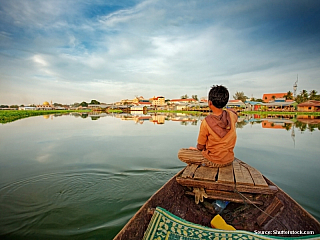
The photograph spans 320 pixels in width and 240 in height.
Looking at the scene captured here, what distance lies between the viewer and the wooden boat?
1.77 metres

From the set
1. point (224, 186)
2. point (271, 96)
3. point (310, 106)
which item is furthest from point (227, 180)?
point (271, 96)

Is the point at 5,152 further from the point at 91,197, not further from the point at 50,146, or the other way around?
the point at 91,197

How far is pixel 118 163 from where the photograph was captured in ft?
15.9

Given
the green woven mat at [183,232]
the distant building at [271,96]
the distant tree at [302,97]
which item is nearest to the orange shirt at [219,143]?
the green woven mat at [183,232]

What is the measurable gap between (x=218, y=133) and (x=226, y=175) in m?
0.48

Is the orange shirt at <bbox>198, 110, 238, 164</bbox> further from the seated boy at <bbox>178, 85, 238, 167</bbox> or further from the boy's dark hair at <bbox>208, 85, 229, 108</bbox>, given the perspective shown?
the boy's dark hair at <bbox>208, 85, 229, 108</bbox>

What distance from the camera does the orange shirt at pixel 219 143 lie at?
2240 millimetres

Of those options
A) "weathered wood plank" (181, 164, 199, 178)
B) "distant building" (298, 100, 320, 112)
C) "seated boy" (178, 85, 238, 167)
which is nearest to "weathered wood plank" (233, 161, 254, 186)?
"seated boy" (178, 85, 238, 167)

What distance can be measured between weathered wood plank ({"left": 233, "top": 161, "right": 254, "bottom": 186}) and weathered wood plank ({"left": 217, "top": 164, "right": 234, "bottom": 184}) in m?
0.05

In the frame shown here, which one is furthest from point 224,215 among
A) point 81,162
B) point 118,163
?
point 81,162

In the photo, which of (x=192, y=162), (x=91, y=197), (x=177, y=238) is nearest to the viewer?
(x=177, y=238)

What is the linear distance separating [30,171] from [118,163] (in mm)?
1949

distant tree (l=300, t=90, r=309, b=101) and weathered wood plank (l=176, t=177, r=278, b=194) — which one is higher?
distant tree (l=300, t=90, r=309, b=101)

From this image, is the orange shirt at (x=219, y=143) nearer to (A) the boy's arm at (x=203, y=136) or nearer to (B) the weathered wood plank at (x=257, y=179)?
(A) the boy's arm at (x=203, y=136)
